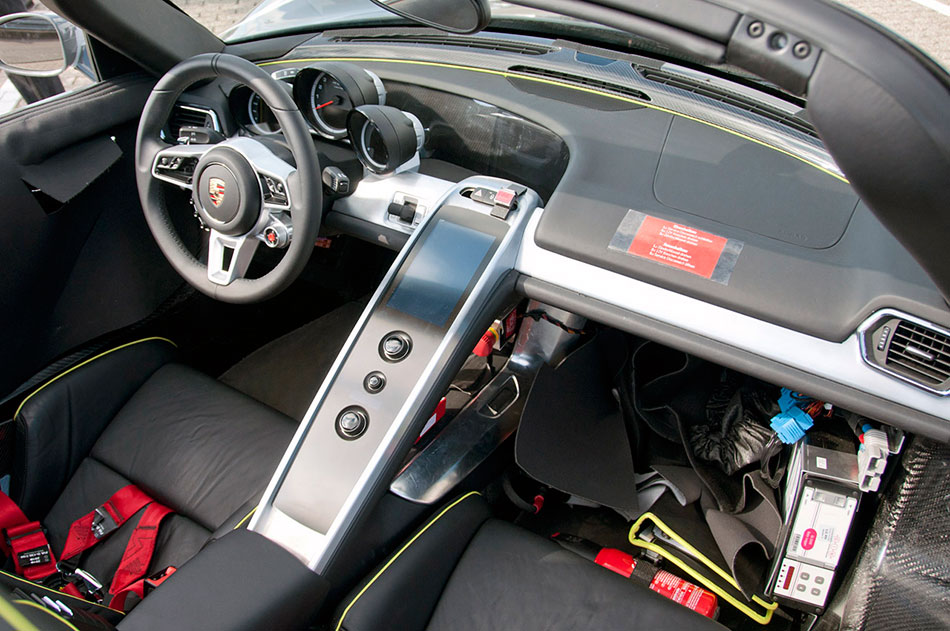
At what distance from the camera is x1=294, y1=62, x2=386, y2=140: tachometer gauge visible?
1.76m

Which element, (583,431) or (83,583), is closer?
(83,583)

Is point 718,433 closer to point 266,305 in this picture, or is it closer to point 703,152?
point 703,152

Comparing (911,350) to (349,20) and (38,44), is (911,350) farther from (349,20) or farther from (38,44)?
(38,44)

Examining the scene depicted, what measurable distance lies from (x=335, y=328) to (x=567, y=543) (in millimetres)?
1348

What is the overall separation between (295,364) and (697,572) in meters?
1.63

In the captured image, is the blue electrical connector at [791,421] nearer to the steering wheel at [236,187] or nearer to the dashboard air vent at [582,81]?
the dashboard air vent at [582,81]

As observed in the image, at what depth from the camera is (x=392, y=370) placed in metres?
1.47

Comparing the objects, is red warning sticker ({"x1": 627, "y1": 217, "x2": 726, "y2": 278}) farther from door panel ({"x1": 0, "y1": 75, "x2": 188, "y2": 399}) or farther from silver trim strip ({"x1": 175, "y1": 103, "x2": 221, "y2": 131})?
door panel ({"x1": 0, "y1": 75, "x2": 188, "y2": 399})

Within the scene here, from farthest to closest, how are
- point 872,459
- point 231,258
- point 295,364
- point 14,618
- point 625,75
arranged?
point 295,364, point 625,75, point 231,258, point 872,459, point 14,618

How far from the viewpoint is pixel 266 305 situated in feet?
7.92

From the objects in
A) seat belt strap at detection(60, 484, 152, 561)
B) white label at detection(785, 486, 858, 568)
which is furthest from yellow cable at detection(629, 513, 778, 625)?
seat belt strap at detection(60, 484, 152, 561)

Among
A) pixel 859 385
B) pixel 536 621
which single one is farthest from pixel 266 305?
pixel 859 385

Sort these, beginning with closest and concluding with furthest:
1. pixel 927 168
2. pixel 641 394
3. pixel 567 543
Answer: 1. pixel 927 168
2. pixel 567 543
3. pixel 641 394

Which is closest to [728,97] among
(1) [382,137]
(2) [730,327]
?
(2) [730,327]
